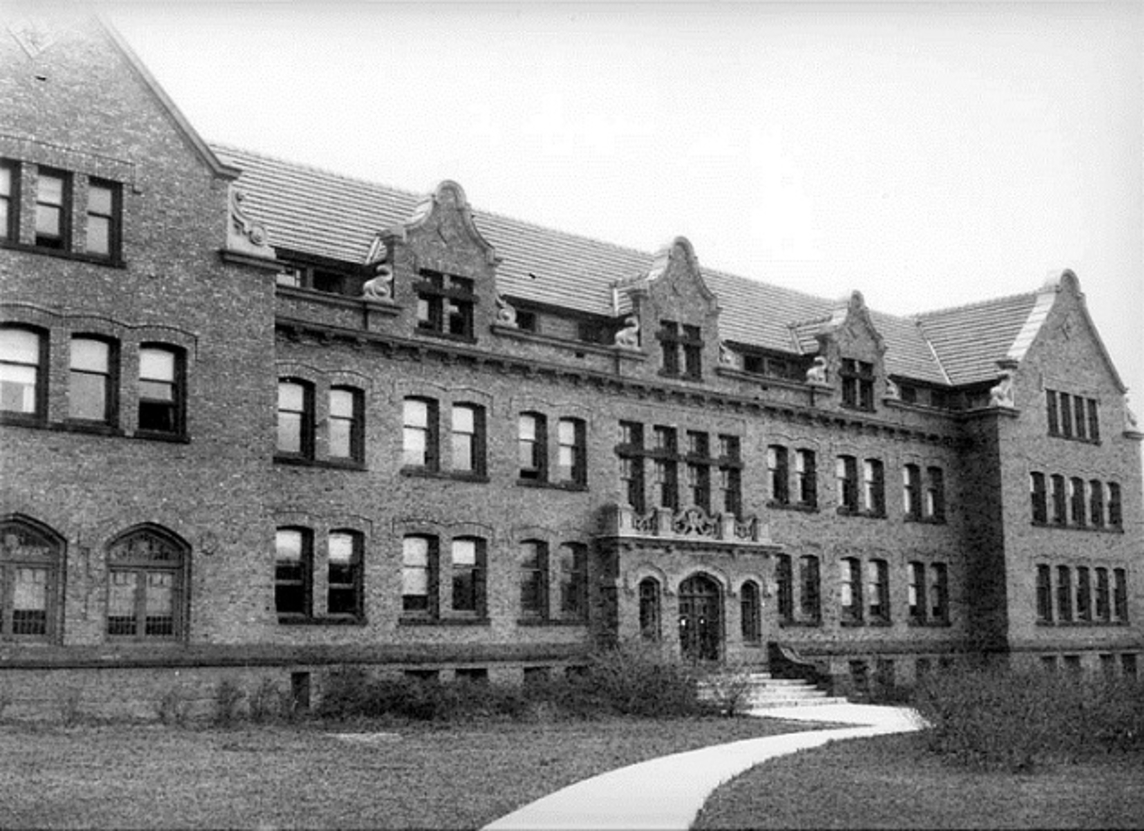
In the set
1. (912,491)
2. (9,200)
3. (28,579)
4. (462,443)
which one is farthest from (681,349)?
(28,579)

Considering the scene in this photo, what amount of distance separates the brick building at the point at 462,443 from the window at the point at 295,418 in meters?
0.08

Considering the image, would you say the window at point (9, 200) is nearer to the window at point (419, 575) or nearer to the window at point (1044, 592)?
the window at point (419, 575)

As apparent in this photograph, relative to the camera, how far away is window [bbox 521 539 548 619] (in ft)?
116

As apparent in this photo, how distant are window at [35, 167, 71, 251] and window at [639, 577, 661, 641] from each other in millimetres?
16838

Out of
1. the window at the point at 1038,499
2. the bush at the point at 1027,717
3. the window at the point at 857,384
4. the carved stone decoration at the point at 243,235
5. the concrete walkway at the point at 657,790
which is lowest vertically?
the concrete walkway at the point at 657,790

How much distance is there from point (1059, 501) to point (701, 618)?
58.0 ft

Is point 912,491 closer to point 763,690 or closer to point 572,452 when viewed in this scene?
point 763,690

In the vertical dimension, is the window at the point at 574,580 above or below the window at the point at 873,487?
below

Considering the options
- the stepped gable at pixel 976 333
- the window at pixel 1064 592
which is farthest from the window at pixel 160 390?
the window at pixel 1064 592

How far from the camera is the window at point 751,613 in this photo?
3956 cm

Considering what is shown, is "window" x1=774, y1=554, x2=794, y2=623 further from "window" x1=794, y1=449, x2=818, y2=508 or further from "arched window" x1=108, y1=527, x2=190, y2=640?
"arched window" x1=108, y1=527, x2=190, y2=640

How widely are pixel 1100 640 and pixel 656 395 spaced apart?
21.9 m

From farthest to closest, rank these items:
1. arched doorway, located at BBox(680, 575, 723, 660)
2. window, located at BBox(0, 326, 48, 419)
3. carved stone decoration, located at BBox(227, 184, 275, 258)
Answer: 1. arched doorway, located at BBox(680, 575, 723, 660)
2. carved stone decoration, located at BBox(227, 184, 275, 258)
3. window, located at BBox(0, 326, 48, 419)

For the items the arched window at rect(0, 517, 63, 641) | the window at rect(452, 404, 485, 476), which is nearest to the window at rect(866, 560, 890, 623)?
the window at rect(452, 404, 485, 476)
